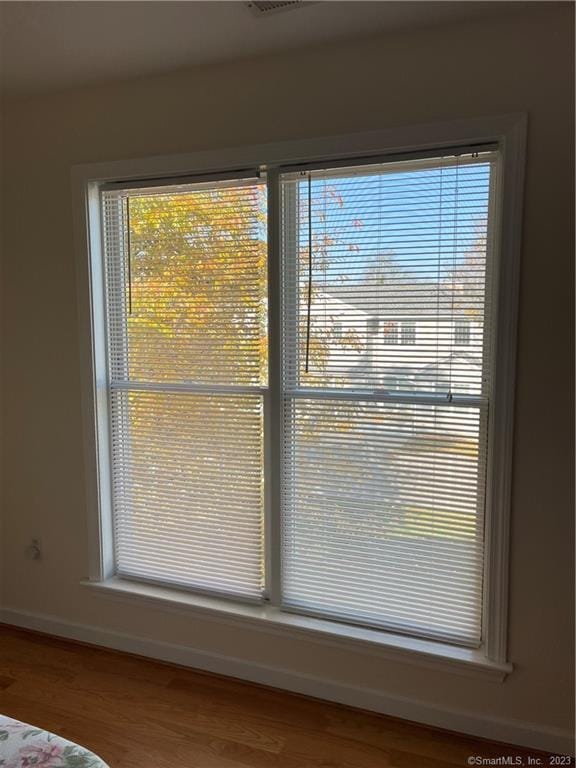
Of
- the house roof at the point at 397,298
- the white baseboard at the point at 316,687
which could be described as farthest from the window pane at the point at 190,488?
the house roof at the point at 397,298

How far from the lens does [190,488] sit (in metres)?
2.32

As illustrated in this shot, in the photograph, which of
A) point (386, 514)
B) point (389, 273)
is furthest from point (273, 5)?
point (386, 514)

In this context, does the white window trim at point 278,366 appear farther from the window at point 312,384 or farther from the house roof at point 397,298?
the house roof at point 397,298

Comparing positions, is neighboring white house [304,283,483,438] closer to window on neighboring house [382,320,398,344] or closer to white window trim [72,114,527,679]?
window on neighboring house [382,320,398,344]

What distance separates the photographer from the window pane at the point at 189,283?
2.13 metres

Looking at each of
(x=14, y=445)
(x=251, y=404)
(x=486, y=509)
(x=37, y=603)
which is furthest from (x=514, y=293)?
(x=37, y=603)

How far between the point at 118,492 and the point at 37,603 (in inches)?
31.6

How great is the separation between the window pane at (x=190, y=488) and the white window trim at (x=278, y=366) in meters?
0.08

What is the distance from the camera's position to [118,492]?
247 centimetres

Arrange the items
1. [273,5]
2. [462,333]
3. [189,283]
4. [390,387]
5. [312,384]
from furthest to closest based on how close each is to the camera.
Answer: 1. [189,283]
2. [312,384]
3. [390,387]
4. [462,333]
5. [273,5]

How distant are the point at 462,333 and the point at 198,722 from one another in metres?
1.81

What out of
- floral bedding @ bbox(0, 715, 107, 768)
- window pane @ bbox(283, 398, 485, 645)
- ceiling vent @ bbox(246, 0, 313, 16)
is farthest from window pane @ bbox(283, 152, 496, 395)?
floral bedding @ bbox(0, 715, 107, 768)

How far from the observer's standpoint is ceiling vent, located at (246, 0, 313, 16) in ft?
5.24

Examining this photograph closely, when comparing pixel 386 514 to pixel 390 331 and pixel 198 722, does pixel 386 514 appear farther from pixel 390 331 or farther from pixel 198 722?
pixel 198 722
